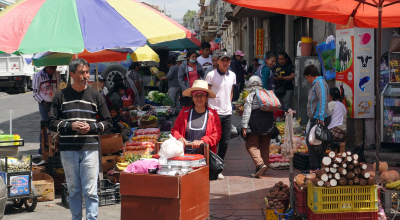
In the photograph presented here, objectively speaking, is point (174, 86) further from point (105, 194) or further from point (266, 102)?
point (105, 194)

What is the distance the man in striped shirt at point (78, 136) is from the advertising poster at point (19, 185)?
1539 millimetres

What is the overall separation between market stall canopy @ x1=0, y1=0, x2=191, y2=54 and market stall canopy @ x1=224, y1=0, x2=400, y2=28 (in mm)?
1534

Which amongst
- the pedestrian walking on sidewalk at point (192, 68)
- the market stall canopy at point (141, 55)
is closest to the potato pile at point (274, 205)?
the market stall canopy at point (141, 55)

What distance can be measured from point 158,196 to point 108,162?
11.5ft

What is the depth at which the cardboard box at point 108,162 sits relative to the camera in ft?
25.1

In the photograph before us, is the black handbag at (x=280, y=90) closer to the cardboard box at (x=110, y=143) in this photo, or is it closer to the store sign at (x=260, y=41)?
the cardboard box at (x=110, y=143)

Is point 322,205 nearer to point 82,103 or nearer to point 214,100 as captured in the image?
point 82,103

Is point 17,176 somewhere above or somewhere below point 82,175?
below

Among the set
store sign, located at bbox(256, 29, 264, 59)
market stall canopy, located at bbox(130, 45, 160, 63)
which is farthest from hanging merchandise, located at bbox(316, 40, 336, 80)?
store sign, located at bbox(256, 29, 264, 59)

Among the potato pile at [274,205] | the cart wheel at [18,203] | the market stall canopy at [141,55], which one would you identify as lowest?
the cart wheel at [18,203]

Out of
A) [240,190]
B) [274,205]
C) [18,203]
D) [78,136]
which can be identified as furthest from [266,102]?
[18,203]

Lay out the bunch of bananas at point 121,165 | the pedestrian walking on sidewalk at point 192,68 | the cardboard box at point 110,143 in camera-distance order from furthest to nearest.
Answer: the pedestrian walking on sidewalk at point 192,68 < the cardboard box at point 110,143 < the bunch of bananas at point 121,165

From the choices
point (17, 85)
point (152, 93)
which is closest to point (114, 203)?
point (152, 93)

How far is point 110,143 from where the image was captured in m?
7.92
